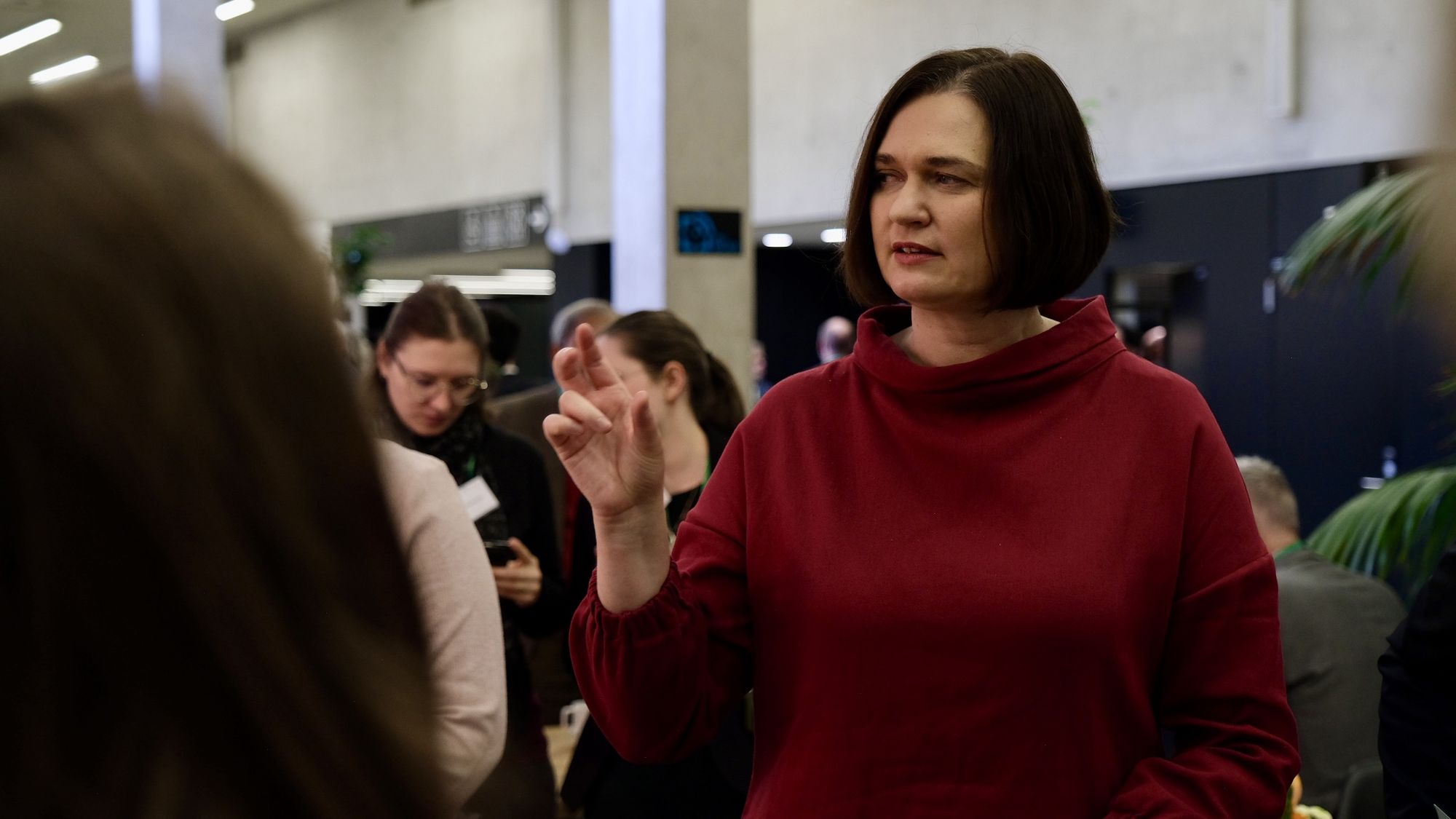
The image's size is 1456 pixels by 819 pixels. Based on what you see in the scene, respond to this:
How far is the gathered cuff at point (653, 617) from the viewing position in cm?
138

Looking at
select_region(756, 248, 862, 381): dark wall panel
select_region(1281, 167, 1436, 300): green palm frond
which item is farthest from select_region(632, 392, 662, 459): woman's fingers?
select_region(756, 248, 862, 381): dark wall panel

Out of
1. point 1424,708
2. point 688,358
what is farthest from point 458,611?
point 1424,708

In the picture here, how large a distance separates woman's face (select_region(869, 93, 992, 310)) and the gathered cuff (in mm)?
419

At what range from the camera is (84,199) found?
18.4 inches

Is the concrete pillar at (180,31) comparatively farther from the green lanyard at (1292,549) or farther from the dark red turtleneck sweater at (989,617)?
the green lanyard at (1292,549)

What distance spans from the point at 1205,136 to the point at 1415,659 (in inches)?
275

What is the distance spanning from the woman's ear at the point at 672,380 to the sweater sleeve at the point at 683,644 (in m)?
1.41

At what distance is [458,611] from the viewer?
6.17ft

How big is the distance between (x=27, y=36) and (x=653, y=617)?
1672mm

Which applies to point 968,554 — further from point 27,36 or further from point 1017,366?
point 27,36

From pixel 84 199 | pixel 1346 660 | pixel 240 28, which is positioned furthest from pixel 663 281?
pixel 240 28

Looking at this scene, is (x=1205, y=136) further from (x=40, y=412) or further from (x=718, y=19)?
(x=40, y=412)

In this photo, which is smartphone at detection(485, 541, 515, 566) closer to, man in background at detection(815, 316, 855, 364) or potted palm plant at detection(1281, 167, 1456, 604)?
potted palm plant at detection(1281, 167, 1456, 604)

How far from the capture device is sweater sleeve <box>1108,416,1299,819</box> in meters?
1.35
